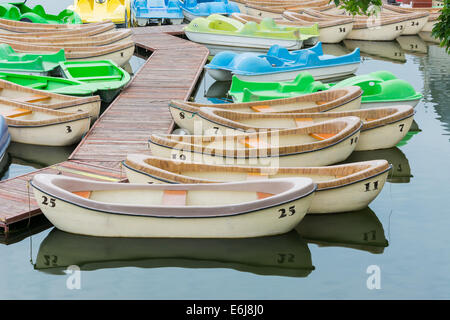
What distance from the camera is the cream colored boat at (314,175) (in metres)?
11.8

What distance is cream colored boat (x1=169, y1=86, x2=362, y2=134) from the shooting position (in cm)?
1557

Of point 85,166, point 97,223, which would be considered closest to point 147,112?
point 85,166

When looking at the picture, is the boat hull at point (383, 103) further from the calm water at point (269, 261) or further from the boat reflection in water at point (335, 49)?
the boat reflection in water at point (335, 49)

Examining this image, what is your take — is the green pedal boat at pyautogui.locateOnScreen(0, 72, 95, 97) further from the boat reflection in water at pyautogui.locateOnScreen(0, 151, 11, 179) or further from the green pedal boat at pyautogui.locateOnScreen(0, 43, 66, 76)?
the boat reflection in water at pyautogui.locateOnScreen(0, 151, 11, 179)

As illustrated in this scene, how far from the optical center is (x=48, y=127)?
15219mm

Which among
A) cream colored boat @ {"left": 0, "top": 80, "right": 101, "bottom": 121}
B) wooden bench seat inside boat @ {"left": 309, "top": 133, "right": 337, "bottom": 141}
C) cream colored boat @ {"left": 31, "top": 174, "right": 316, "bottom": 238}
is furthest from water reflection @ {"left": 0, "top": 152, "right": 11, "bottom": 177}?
wooden bench seat inside boat @ {"left": 309, "top": 133, "right": 337, "bottom": 141}

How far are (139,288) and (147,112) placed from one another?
25.1 ft

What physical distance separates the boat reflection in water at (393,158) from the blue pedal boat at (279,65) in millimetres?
5004

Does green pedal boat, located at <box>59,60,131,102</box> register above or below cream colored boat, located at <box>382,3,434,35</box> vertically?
above

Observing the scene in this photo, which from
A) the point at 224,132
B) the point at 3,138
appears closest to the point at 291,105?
the point at 224,132

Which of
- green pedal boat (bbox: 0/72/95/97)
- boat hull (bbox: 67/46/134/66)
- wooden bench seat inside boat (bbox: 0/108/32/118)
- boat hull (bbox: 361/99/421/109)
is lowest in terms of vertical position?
boat hull (bbox: 67/46/134/66)

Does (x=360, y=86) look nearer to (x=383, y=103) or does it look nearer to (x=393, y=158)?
(x=383, y=103)

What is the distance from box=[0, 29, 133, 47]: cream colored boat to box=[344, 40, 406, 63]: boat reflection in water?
8488 mm
